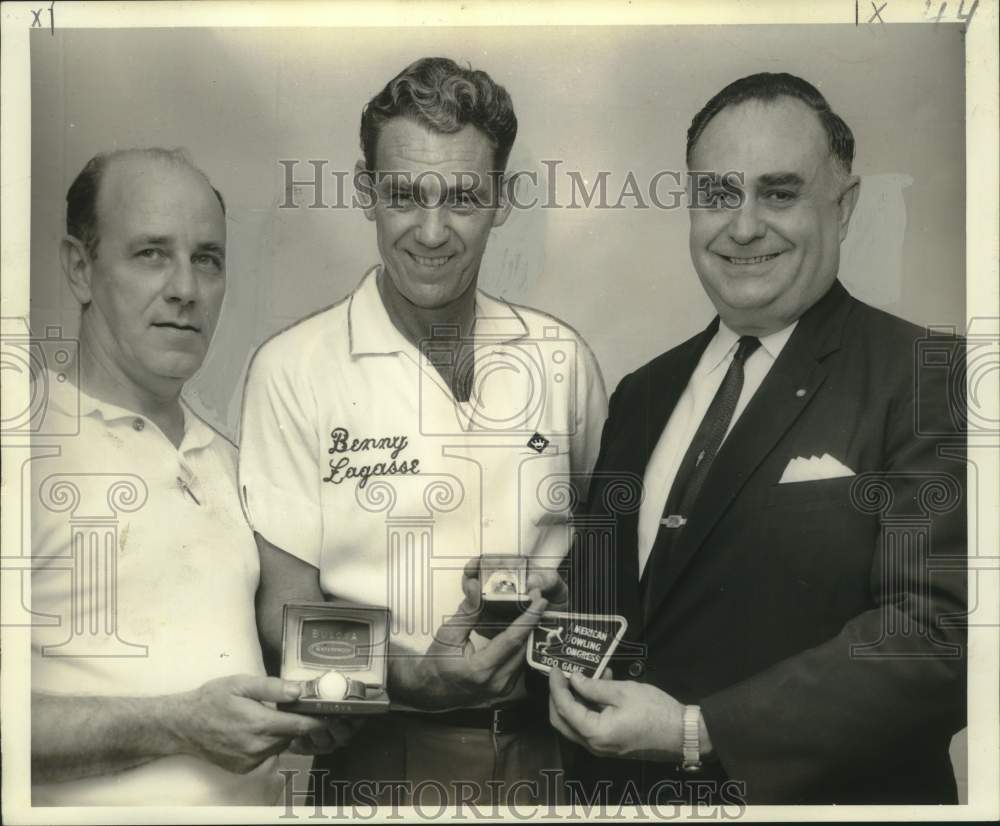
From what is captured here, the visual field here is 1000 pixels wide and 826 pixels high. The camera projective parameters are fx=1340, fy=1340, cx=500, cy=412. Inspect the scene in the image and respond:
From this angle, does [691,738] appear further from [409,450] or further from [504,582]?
[409,450]

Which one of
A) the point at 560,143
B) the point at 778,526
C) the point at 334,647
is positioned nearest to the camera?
the point at 778,526

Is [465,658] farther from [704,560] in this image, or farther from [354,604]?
[704,560]

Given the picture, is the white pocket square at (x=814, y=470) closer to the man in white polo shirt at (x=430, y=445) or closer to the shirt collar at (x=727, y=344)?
the shirt collar at (x=727, y=344)

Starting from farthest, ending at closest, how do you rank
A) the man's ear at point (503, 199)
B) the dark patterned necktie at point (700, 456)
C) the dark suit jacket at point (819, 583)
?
the man's ear at point (503, 199) → the dark patterned necktie at point (700, 456) → the dark suit jacket at point (819, 583)

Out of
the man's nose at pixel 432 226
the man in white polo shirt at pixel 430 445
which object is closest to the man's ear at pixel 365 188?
the man in white polo shirt at pixel 430 445

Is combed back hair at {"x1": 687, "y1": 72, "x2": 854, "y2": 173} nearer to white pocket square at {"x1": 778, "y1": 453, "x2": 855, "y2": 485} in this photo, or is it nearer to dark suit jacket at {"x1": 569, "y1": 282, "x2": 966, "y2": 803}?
dark suit jacket at {"x1": 569, "y1": 282, "x2": 966, "y2": 803}

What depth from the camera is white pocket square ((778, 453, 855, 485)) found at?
4.37 m

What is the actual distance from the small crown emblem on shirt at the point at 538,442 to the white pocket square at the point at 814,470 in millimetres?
791

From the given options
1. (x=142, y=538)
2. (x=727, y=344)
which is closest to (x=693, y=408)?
(x=727, y=344)

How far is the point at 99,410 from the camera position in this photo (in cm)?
461

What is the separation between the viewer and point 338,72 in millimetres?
4586

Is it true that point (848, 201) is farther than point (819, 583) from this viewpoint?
Yes

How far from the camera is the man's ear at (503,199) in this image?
15.0ft

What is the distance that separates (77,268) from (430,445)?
136cm
